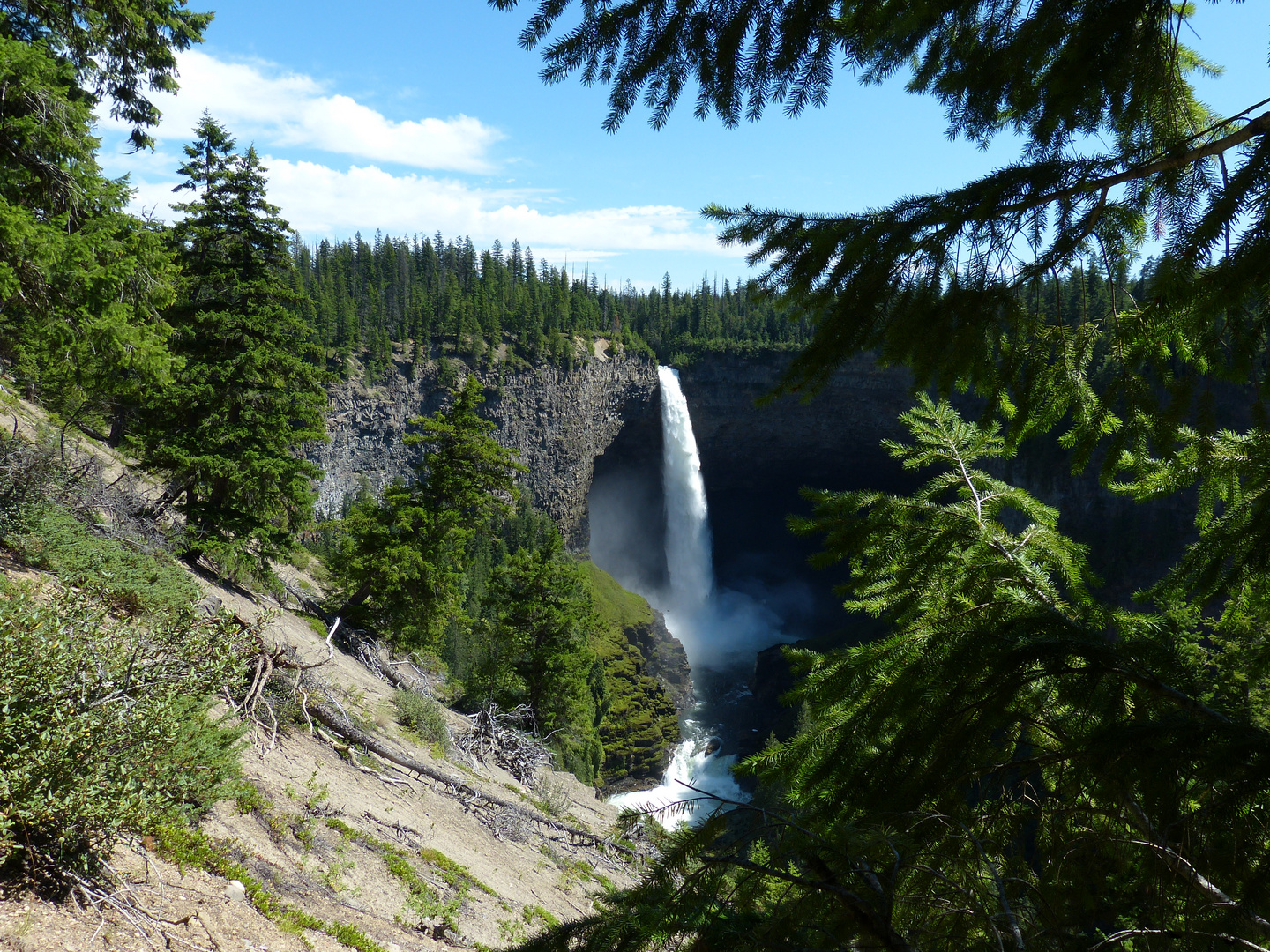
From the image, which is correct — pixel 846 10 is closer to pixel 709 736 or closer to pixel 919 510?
pixel 919 510

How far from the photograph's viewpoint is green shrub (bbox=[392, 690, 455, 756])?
34.3ft

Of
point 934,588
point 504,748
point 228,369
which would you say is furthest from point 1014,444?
point 228,369

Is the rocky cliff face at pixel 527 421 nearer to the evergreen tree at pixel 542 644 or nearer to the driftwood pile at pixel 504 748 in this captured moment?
the evergreen tree at pixel 542 644

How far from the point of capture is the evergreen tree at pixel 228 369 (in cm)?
1232

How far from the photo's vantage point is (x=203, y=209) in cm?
1250

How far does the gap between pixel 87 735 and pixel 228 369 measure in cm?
1030

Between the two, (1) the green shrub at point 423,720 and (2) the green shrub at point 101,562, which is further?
(1) the green shrub at point 423,720

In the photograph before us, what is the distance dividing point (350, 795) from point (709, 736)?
3747cm

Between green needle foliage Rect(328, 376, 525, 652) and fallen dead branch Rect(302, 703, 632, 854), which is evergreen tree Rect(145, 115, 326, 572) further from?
fallen dead branch Rect(302, 703, 632, 854)

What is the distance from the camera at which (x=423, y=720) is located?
10.6m

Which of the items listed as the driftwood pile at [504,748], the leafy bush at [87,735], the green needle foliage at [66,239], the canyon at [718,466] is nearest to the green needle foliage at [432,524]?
the driftwood pile at [504,748]

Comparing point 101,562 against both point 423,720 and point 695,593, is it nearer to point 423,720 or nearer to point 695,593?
point 423,720

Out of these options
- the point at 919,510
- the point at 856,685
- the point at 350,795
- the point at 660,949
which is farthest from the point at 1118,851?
the point at 350,795

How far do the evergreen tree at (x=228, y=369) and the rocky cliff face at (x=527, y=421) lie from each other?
32124 mm
